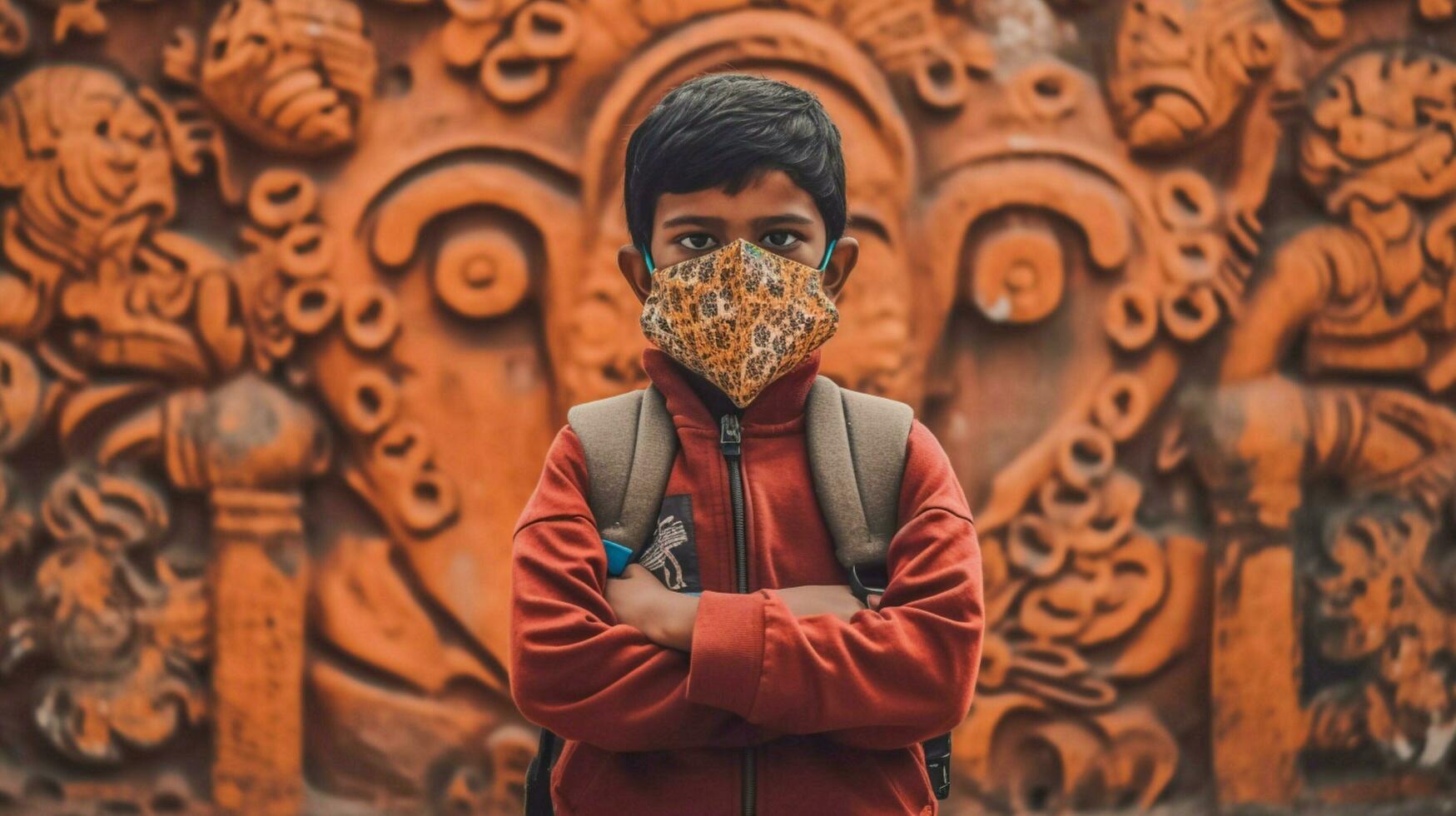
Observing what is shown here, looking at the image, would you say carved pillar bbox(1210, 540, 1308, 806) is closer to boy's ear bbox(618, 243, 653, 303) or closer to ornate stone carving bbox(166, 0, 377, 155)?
ornate stone carving bbox(166, 0, 377, 155)

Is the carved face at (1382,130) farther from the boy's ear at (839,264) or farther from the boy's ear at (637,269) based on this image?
the boy's ear at (637,269)

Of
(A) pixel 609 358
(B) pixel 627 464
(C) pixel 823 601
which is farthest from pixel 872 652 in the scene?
(A) pixel 609 358

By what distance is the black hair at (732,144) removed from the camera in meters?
1.43

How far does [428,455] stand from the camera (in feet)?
10.8

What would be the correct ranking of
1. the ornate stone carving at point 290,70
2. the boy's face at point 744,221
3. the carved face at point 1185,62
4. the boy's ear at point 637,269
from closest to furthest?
1. the boy's face at point 744,221
2. the boy's ear at point 637,269
3. the ornate stone carving at point 290,70
4. the carved face at point 1185,62

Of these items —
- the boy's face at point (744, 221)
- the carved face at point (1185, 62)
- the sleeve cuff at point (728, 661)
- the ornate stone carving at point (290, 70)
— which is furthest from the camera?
the carved face at point (1185, 62)

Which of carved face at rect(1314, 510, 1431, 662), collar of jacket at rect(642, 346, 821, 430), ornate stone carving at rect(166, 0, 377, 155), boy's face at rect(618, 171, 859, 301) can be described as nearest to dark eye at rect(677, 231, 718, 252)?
boy's face at rect(618, 171, 859, 301)

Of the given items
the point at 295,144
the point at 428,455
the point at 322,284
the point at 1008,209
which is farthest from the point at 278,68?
the point at 1008,209

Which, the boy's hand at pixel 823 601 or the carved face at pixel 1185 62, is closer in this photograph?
the boy's hand at pixel 823 601

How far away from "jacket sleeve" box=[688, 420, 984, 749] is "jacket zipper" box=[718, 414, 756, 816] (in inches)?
1.5

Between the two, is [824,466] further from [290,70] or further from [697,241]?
[290,70]

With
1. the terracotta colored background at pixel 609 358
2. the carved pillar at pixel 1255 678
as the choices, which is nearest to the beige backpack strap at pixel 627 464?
the terracotta colored background at pixel 609 358

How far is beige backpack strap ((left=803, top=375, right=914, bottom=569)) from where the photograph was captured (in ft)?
4.79

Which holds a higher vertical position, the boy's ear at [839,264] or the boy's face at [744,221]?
the boy's face at [744,221]
